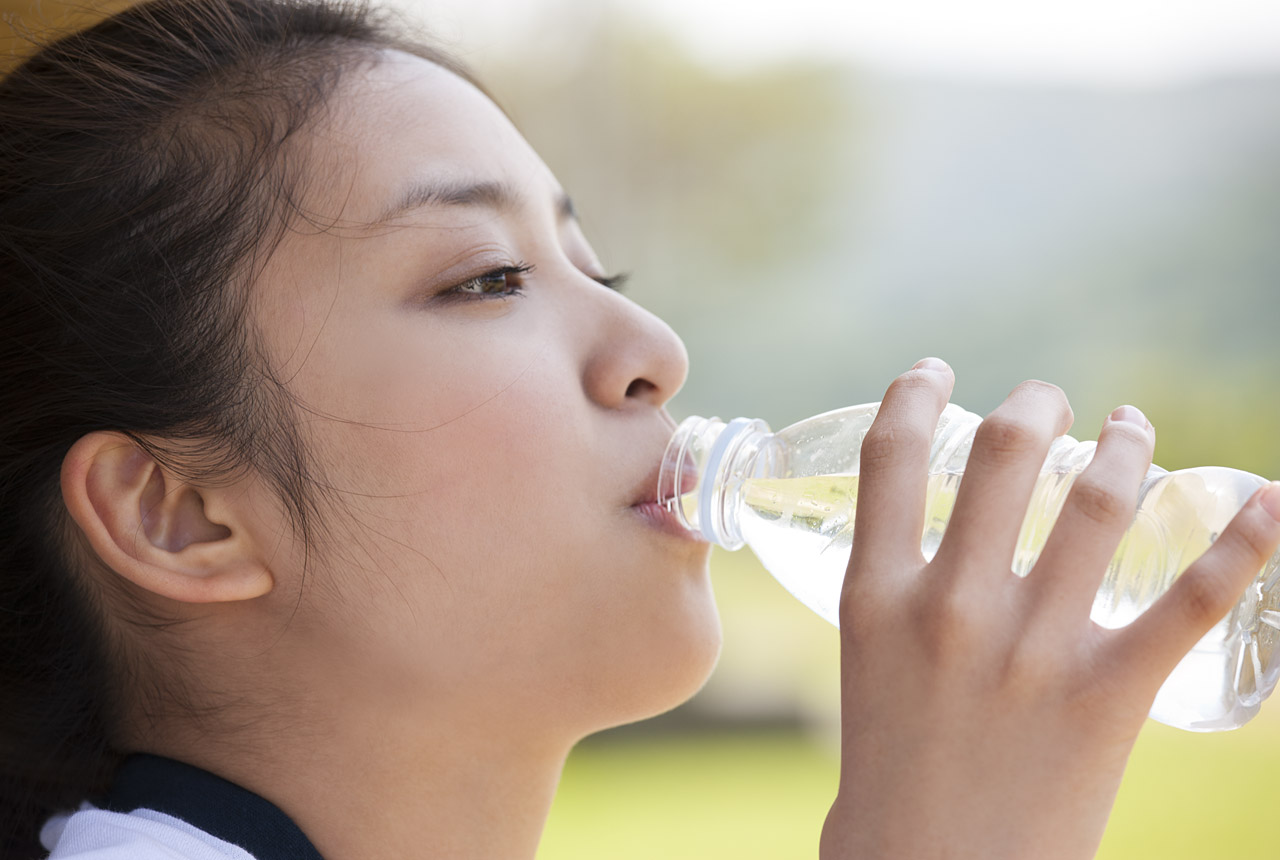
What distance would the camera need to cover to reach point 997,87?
295 centimetres

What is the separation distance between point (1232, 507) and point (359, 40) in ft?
2.62

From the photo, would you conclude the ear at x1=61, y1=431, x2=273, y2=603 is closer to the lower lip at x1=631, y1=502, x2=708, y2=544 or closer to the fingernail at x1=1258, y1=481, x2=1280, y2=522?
the lower lip at x1=631, y1=502, x2=708, y2=544

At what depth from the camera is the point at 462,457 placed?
2.50 ft

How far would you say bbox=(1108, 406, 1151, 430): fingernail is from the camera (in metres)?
0.62

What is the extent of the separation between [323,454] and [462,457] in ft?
0.34

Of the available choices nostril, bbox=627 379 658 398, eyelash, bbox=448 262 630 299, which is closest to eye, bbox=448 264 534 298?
eyelash, bbox=448 262 630 299

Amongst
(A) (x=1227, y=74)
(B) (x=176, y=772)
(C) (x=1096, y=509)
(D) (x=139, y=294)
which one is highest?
(A) (x=1227, y=74)

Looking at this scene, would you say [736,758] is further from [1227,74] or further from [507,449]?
[507,449]

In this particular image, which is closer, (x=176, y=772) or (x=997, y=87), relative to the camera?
(x=176, y=772)

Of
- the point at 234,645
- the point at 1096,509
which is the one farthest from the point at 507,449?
the point at 1096,509

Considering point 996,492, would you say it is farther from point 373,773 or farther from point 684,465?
point 373,773

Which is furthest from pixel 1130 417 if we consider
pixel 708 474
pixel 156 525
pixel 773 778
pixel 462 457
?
pixel 773 778

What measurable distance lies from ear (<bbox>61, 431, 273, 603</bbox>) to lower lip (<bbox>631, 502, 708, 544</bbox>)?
29cm

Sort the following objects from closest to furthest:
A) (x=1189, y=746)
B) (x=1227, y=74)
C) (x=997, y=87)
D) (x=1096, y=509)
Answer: (x=1096, y=509) < (x=1227, y=74) < (x=997, y=87) < (x=1189, y=746)
